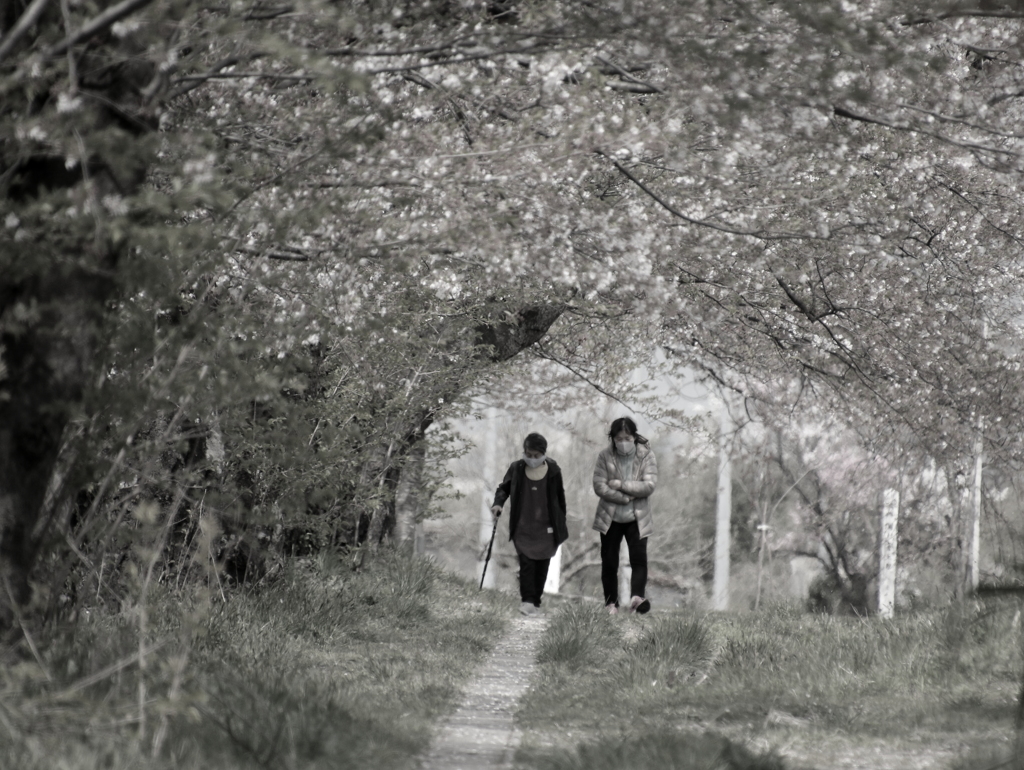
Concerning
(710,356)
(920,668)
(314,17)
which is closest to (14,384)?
(314,17)

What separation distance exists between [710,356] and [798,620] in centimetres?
604

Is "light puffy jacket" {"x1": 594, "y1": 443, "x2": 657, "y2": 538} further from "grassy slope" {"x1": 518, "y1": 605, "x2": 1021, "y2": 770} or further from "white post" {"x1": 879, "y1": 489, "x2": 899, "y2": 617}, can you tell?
"white post" {"x1": 879, "y1": 489, "x2": 899, "y2": 617}

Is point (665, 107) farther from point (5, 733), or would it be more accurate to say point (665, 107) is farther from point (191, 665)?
point (5, 733)

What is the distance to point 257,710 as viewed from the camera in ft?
14.9

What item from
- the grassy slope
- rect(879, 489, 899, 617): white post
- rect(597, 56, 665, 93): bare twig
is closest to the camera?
the grassy slope

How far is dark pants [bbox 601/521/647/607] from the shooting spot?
10.6 metres

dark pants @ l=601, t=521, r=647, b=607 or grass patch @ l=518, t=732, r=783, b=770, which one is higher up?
dark pants @ l=601, t=521, r=647, b=607

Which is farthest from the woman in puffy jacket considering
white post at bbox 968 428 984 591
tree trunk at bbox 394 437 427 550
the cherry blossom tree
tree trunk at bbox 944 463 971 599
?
tree trunk at bbox 944 463 971 599

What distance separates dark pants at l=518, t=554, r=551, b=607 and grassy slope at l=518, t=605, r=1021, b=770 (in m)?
2.94

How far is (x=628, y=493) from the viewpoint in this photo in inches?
415

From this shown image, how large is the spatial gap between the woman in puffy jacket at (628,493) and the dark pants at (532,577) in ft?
2.86

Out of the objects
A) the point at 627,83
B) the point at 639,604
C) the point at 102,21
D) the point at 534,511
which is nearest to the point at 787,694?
the point at 627,83

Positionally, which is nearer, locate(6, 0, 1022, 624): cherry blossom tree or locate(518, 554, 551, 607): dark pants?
locate(6, 0, 1022, 624): cherry blossom tree

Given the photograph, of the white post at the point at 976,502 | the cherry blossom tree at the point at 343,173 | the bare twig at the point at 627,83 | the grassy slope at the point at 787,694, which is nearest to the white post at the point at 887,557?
the white post at the point at 976,502
